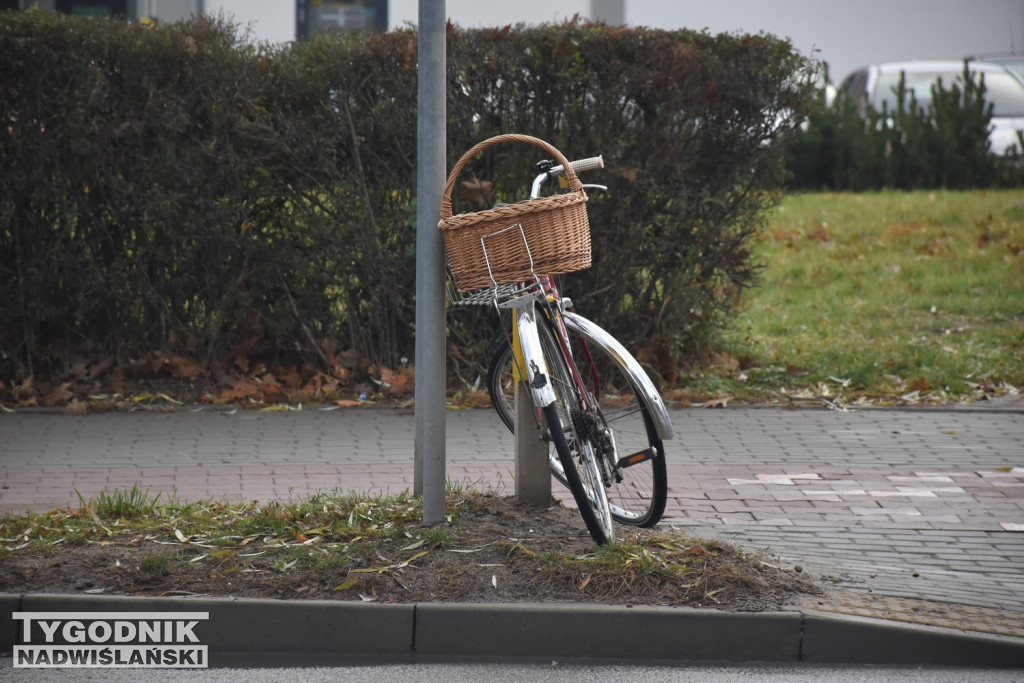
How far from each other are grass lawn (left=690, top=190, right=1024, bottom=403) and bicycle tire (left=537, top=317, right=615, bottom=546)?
3.37 metres

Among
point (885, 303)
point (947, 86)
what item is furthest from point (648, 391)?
point (947, 86)

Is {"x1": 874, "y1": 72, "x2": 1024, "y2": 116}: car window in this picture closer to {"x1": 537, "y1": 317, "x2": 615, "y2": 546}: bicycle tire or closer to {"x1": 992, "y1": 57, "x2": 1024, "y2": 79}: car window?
{"x1": 992, "y1": 57, "x2": 1024, "y2": 79}: car window

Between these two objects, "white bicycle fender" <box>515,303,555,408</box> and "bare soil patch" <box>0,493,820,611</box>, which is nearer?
"bare soil patch" <box>0,493,820,611</box>

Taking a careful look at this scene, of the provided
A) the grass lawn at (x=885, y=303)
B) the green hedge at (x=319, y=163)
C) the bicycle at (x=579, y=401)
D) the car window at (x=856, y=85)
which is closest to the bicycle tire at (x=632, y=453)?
the bicycle at (x=579, y=401)

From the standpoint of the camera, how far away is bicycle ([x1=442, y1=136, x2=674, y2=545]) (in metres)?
4.79

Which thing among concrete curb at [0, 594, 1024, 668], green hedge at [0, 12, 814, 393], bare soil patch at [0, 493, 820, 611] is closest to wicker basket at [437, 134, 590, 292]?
bare soil patch at [0, 493, 820, 611]

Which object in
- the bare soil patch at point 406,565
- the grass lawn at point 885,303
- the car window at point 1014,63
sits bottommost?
the bare soil patch at point 406,565

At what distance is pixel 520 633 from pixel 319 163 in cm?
423

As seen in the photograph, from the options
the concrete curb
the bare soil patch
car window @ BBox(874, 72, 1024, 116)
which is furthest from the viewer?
car window @ BBox(874, 72, 1024, 116)

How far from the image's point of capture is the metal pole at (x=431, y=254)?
16.2ft

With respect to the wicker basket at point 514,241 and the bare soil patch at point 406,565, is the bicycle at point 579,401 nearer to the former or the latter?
the wicker basket at point 514,241

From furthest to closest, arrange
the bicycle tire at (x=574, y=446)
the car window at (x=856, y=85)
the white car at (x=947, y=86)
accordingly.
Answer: the car window at (x=856, y=85) → the white car at (x=947, y=86) → the bicycle tire at (x=574, y=446)

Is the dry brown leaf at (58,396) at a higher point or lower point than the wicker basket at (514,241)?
lower

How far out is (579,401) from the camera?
4.98 meters
